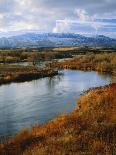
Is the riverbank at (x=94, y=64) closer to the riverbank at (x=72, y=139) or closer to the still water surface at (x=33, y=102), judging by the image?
the still water surface at (x=33, y=102)

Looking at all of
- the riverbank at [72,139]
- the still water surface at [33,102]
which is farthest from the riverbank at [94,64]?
the riverbank at [72,139]

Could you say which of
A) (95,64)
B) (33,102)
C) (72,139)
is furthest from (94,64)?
(72,139)

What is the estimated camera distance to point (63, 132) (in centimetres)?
1814

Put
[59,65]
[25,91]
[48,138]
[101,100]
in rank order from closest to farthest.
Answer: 1. [48,138]
2. [101,100]
3. [25,91]
4. [59,65]

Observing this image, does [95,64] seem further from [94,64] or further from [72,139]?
[72,139]

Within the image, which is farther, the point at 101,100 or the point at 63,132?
the point at 101,100

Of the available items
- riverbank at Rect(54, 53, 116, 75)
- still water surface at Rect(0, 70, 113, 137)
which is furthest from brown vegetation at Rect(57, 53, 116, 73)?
still water surface at Rect(0, 70, 113, 137)

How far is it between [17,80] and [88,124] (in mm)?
48433

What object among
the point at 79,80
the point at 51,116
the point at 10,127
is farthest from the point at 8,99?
the point at 79,80

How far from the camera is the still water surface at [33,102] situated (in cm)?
3112

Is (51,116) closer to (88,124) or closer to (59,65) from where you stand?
(88,124)

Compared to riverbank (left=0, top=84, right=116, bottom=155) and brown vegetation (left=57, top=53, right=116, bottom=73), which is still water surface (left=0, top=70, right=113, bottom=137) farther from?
brown vegetation (left=57, top=53, right=116, bottom=73)

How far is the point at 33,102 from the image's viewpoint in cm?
4228

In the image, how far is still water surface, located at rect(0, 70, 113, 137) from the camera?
3112cm
